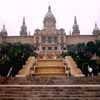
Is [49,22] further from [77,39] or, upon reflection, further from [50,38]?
[77,39]

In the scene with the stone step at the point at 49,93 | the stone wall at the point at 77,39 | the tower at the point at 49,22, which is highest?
the tower at the point at 49,22

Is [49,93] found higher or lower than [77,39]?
lower

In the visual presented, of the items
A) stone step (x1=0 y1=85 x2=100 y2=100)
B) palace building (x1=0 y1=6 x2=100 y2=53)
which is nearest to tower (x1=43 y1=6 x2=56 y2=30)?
palace building (x1=0 y1=6 x2=100 y2=53)

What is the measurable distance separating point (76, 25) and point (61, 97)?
249ft

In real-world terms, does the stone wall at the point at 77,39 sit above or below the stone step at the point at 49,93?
above

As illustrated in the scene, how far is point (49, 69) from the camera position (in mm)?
17562

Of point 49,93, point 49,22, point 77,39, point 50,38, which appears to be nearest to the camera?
point 49,93

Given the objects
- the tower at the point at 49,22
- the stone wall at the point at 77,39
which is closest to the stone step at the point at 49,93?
the stone wall at the point at 77,39

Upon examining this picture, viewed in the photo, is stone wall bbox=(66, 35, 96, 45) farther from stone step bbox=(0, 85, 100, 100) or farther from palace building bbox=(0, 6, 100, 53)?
stone step bbox=(0, 85, 100, 100)

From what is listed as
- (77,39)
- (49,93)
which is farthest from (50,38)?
(49,93)

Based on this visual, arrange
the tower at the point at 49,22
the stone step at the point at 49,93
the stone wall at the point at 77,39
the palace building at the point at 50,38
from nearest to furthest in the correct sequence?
the stone step at the point at 49,93 → the palace building at the point at 50,38 → the stone wall at the point at 77,39 → the tower at the point at 49,22

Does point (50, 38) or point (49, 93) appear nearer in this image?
point (49, 93)

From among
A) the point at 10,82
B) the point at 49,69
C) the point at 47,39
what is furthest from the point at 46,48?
the point at 10,82

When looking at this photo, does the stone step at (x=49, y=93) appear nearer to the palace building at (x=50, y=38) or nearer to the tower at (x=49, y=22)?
the palace building at (x=50, y=38)
